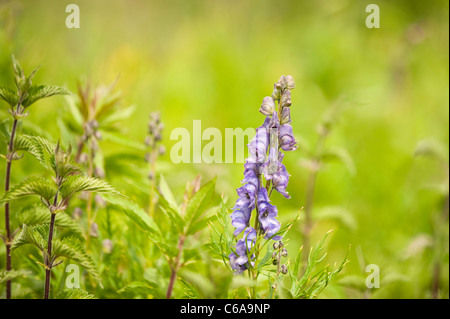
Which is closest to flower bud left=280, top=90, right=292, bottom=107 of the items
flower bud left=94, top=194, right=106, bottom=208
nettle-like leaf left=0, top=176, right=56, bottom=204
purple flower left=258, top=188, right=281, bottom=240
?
purple flower left=258, top=188, right=281, bottom=240

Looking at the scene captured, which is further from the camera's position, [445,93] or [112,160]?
[445,93]

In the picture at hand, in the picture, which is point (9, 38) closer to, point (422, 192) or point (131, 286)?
point (131, 286)

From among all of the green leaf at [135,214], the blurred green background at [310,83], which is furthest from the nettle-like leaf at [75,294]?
the blurred green background at [310,83]

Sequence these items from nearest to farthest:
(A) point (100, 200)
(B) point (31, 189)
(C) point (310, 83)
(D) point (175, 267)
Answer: (B) point (31, 189) < (D) point (175, 267) < (A) point (100, 200) < (C) point (310, 83)

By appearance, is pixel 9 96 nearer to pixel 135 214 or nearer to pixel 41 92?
pixel 41 92

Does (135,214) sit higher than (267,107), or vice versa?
(267,107)

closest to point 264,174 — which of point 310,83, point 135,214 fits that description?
point 135,214
